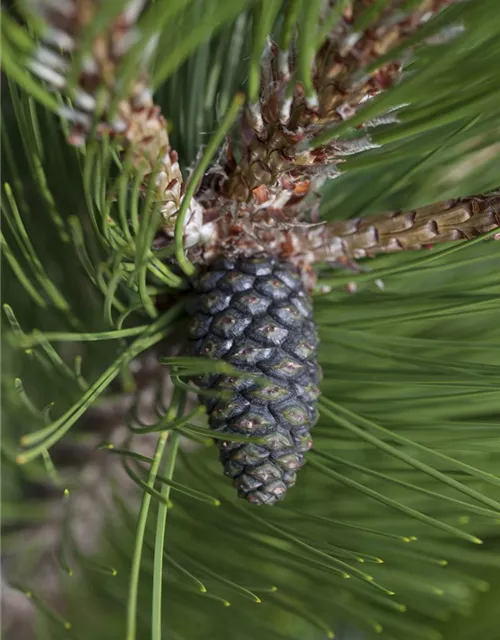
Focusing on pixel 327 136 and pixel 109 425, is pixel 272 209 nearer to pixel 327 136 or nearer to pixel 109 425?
pixel 327 136

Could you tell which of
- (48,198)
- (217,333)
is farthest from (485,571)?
(48,198)

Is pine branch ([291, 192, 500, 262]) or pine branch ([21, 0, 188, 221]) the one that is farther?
pine branch ([291, 192, 500, 262])

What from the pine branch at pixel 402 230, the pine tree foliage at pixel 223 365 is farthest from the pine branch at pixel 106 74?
the pine branch at pixel 402 230

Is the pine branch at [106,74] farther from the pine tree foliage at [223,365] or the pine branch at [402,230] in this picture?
the pine branch at [402,230]

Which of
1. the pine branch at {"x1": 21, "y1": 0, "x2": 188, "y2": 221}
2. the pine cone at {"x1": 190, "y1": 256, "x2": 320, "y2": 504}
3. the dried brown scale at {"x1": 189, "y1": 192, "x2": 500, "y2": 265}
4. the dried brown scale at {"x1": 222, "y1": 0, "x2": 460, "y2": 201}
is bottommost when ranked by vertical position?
the pine cone at {"x1": 190, "y1": 256, "x2": 320, "y2": 504}

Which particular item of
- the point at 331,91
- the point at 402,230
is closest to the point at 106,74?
the point at 331,91

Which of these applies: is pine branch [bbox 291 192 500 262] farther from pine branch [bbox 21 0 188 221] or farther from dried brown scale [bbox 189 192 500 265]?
pine branch [bbox 21 0 188 221]

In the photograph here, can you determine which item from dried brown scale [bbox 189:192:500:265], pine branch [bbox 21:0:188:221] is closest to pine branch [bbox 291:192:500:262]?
dried brown scale [bbox 189:192:500:265]
